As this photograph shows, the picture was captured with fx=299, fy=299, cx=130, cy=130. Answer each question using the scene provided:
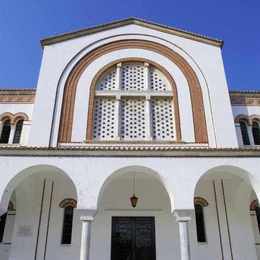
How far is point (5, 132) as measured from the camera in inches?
525

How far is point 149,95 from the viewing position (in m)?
13.3

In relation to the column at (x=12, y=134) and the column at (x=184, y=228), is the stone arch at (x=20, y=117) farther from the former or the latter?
the column at (x=184, y=228)

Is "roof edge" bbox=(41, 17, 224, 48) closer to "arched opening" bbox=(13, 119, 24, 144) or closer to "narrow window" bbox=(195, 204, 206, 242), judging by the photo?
"arched opening" bbox=(13, 119, 24, 144)

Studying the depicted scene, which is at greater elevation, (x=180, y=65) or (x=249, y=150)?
(x=180, y=65)

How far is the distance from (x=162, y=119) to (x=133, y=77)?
264 centimetres

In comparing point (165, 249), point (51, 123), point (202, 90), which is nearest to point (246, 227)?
point (165, 249)

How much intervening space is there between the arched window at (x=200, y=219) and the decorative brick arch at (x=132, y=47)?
7.81ft

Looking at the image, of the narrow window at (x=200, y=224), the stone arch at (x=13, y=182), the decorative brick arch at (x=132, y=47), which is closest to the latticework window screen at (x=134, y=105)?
the decorative brick arch at (x=132, y=47)

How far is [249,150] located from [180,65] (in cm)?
607

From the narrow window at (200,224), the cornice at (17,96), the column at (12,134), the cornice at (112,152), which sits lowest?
the narrow window at (200,224)

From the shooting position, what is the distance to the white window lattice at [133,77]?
13.9 meters

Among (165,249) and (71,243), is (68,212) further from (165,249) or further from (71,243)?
(165,249)

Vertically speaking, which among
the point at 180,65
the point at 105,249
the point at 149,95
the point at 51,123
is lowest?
the point at 105,249

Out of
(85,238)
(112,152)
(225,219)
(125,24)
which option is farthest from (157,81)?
(85,238)
